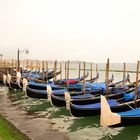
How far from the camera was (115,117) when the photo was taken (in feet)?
34.2

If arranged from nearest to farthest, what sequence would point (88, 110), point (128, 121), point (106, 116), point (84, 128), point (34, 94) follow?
point (106, 116)
point (128, 121)
point (84, 128)
point (88, 110)
point (34, 94)

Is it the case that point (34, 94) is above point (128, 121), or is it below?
below

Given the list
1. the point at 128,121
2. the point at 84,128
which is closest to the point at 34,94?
the point at 84,128

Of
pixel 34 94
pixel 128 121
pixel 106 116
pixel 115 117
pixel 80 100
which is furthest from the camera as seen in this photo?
pixel 34 94

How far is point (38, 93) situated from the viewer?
62.9 ft

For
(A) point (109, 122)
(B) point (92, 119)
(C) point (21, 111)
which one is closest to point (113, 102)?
(B) point (92, 119)

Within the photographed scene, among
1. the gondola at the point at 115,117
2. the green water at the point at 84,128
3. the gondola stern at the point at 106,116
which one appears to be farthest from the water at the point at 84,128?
the gondola stern at the point at 106,116

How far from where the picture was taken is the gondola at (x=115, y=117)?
10202 mm

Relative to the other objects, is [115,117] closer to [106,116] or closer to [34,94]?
[106,116]

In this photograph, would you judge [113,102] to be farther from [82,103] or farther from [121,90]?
[121,90]

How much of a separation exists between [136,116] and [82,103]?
16.4ft

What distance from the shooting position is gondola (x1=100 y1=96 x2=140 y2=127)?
10202 millimetres

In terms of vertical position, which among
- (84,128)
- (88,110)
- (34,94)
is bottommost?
(84,128)

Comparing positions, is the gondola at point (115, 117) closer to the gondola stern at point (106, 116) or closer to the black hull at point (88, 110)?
the gondola stern at point (106, 116)
